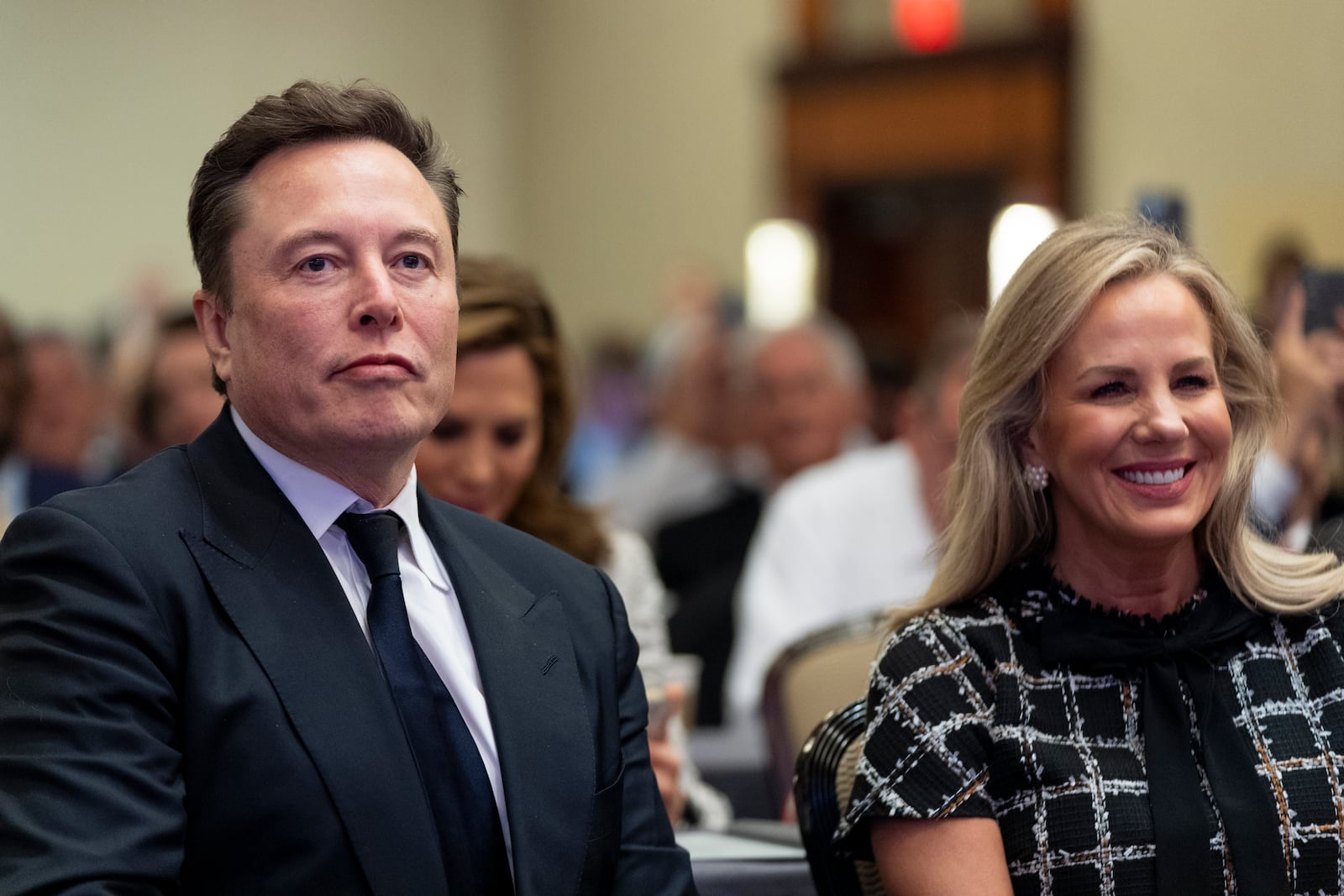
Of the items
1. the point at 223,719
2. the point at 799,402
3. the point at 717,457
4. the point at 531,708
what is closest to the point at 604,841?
the point at 531,708

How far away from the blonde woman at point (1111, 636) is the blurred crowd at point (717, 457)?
0.61 ft

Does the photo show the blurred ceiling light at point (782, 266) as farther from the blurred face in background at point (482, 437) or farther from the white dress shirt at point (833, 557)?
the blurred face in background at point (482, 437)

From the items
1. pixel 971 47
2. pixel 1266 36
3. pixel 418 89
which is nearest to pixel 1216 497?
pixel 1266 36

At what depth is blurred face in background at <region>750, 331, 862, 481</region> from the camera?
5391 mm

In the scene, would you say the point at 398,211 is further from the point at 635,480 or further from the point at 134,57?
the point at 134,57

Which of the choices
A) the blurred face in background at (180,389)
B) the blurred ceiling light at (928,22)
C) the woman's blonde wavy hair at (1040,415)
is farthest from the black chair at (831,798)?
the blurred ceiling light at (928,22)

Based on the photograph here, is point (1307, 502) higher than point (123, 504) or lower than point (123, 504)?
lower

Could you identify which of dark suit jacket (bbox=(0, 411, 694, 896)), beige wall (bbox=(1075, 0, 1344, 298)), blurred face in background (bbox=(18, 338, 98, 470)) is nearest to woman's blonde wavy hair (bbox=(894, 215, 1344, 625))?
dark suit jacket (bbox=(0, 411, 694, 896))

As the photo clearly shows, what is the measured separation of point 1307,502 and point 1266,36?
6647mm

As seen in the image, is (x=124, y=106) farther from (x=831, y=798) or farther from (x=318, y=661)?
(x=318, y=661)

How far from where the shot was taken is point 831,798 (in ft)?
6.57

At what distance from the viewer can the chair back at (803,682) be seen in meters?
2.63

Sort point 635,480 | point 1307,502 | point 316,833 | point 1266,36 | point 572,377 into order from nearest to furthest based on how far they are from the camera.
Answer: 1. point 316,833
2. point 572,377
3. point 1307,502
4. point 635,480
5. point 1266,36

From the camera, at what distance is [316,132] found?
1.70 metres
